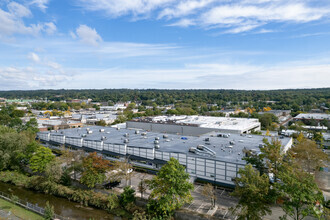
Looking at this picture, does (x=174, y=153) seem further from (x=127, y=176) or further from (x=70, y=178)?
(x=70, y=178)

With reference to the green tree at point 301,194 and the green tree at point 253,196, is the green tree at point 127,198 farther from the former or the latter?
the green tree at point 301,194

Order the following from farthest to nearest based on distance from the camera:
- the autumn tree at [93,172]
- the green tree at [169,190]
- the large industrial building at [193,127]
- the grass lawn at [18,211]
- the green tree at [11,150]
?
the large industrial building at [193,127] < the green tree at [11,150] < the autumn tree at [93,172] < the grass lawn at [18,211] < the green tree at [169,190]

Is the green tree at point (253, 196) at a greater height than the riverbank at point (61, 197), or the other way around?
the green tree at point (253, 196)

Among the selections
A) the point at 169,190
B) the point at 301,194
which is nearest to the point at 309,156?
the point at 301,194

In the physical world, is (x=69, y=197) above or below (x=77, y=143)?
below

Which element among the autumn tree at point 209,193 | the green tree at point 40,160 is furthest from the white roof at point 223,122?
the green tree at point 40,160

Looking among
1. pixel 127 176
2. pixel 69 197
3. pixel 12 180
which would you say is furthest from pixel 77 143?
→ pixel 127 176
